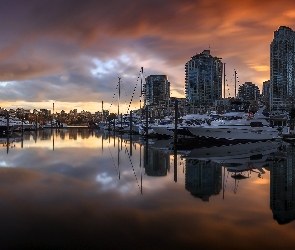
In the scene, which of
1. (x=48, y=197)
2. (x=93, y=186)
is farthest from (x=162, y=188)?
(x=48, y=197)

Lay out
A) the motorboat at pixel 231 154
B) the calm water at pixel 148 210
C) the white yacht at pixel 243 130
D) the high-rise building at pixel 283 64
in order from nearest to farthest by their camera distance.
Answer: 1. the calm water at pixel 148 210
2. the motorboat at pixel 231 154
3. the white yacht at pixel 243 130
4. the high-rise building at pixel 283 64

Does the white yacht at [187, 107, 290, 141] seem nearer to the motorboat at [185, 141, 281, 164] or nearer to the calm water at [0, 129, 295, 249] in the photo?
the motorboat at [185, 141, 281, 164]

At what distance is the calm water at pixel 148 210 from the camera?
8.56m

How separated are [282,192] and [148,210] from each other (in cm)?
711

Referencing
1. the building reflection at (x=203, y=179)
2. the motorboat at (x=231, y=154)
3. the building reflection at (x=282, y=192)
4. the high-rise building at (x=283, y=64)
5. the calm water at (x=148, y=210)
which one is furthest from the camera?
the high-rise building at (x=283, y=64)

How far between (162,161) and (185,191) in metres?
11.8

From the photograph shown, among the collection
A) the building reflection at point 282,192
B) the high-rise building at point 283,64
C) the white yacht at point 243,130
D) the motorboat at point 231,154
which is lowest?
the building reflection at point 282,192

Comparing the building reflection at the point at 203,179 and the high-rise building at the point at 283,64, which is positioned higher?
the high-rise building at the point at 283,64

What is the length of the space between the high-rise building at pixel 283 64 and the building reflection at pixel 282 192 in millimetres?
175682

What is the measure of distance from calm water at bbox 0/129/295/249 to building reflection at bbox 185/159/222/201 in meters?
0.05

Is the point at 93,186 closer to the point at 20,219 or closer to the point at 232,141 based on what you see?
the point at 20,219

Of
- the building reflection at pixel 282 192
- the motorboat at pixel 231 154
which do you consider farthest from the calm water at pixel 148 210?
the motorboat at pixel 231 154

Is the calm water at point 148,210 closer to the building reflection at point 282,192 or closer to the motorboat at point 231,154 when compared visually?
the building reflection at point 282,192

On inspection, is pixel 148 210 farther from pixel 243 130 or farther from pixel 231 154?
pixel 243 130
